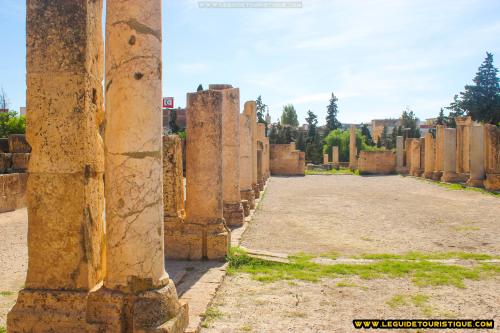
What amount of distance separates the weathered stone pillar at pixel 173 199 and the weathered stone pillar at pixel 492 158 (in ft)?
52.1

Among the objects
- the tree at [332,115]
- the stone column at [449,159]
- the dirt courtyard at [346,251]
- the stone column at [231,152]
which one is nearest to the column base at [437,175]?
the stone column at [449,159]

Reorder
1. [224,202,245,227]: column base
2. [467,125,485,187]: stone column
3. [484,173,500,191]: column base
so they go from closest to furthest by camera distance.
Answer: [224,202,245,227]: column base → [484,173,500,191]: column base → [467,125,485,187]: stone column

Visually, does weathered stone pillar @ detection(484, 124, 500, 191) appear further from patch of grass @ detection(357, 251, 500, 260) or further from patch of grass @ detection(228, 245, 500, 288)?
patch of grass @ detection(228, 245, 500, 288)

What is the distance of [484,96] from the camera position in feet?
148

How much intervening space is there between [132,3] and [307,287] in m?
3.92

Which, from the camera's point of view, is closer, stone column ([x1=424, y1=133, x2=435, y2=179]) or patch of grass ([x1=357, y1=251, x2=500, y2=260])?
patch of grass ([x1=357, y1=251, x2=500, y2=260])

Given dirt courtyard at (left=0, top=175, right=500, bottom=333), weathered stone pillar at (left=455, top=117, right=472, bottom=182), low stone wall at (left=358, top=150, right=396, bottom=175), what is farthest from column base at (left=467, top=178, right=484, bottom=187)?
low stone wall at (left=358, top=150, right=396, bottom=175)

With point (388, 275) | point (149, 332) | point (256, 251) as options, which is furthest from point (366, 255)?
point (149, 332)

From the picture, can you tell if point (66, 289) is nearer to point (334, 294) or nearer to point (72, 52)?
point (72, 52)

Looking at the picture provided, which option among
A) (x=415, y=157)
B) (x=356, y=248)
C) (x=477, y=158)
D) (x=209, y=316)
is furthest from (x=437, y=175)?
(x=209, y=316)

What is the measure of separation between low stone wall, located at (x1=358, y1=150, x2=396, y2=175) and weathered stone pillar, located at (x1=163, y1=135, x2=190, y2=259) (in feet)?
90.7

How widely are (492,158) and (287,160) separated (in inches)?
619

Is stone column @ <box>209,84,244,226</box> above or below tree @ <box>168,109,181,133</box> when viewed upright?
below

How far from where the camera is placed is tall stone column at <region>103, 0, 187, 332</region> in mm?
3895
